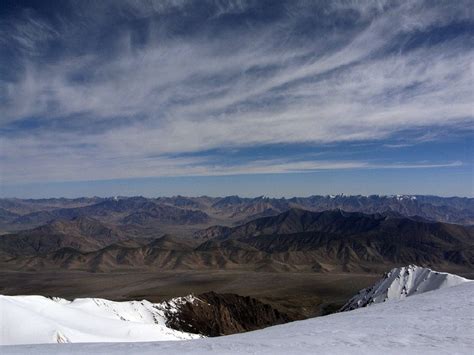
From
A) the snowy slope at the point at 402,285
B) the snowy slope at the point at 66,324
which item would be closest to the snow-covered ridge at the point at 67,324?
the snowy slope at the point at 66,324

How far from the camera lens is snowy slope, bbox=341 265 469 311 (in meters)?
94.1

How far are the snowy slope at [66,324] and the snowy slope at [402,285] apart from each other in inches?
2400

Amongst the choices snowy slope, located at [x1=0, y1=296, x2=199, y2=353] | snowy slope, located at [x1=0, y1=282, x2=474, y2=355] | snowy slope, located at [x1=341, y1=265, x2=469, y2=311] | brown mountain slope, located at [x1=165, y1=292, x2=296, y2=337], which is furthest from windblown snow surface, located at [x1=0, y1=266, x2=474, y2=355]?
snowy slope, located at [x1=341, y1=265, x2=469, y2=311]

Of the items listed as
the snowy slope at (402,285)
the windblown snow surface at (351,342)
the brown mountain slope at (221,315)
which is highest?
the windblown snow surface at (351,342)

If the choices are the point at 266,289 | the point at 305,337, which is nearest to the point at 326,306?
the point at 266,289

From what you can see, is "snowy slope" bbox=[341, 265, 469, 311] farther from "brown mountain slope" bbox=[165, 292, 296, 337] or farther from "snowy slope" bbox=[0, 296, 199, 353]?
"snowy slope" bbox=[0, 296, 199, 353]

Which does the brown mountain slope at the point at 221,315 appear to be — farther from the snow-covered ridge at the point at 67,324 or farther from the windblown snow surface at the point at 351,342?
the windblown snow surface at the point at 351,342

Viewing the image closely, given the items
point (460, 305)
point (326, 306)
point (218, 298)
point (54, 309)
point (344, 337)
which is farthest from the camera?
point (326, 306)

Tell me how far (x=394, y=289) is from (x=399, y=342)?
96192 mm

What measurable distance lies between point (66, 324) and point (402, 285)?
3403 inches

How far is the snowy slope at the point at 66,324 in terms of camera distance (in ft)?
113

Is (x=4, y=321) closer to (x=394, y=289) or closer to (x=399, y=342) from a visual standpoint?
(x=399, y=342)

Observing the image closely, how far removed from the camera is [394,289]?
9988 centimetres

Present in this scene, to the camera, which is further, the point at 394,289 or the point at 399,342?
the point at 394,289
